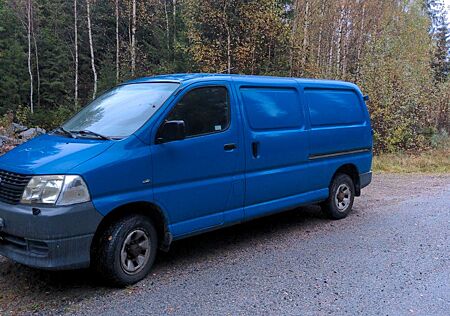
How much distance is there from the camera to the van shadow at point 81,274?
4023 millimetres

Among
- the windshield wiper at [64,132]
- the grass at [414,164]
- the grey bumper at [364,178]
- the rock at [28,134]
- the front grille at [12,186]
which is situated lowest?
the grass at [414,164]

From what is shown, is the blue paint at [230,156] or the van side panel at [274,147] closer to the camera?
the blue paint at [230,156]

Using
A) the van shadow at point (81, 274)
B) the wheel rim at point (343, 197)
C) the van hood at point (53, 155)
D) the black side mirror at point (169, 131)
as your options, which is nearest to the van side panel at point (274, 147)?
the van shadow at point (81, 274)

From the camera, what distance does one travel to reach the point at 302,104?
6.25 metres

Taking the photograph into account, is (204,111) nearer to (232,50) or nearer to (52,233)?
(52,233)

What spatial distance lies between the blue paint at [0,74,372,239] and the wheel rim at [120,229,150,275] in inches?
Answer: 12.7

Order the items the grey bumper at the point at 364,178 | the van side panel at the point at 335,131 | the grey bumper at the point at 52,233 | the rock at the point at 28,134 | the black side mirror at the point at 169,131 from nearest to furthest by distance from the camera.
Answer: the grey bumper at the point at 52,233, the black side mirror at the point at 169,131, the van side panel at the point at 335,131, the grey bumper at the point at 364,178, the rock at the point at 28,134

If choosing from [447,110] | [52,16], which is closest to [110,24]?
[52,16]

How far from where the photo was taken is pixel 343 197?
7.14 meters

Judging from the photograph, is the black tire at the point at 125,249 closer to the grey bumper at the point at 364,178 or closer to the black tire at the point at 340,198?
the black tire at the point at 340,198

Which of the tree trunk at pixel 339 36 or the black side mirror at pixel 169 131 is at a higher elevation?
the tree trunk at pixel 339 36

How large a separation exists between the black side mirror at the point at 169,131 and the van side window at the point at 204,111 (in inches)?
7.2

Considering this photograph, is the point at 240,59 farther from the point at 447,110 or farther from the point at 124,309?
the point at 124,309

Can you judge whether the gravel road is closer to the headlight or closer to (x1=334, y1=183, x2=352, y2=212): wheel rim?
(x1=334, y1=183, x2=352, y2=212): wheel rim
